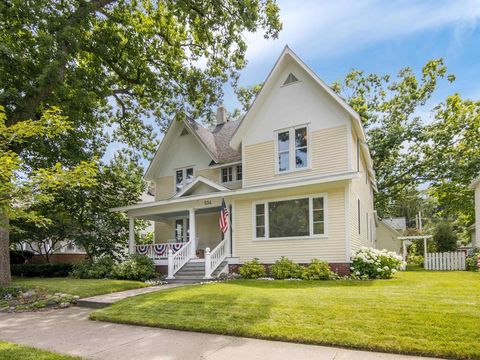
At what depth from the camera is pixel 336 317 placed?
638cm

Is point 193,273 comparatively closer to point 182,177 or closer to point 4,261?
point 182,177

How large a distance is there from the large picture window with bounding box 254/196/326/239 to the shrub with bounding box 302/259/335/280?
1.32 metres

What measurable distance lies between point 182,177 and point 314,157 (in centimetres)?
868

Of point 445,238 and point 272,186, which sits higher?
point 272,186

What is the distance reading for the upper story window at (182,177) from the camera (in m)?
20.3

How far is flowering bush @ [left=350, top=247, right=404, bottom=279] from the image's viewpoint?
12.6 metres

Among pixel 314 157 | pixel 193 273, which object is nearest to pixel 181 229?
pixel 193 273

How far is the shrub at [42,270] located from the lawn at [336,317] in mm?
12406

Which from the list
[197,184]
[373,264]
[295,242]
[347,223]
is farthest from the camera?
[197,184]

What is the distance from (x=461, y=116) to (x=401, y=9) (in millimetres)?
16576

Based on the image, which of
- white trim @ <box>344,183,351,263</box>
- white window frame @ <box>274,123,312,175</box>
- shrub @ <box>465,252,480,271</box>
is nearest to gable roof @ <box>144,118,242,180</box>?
white window frame @ <box>274,123,312,175</box>

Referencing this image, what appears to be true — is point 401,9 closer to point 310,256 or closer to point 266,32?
point 266,32

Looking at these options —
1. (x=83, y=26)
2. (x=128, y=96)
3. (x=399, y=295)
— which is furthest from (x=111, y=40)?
(x=399, y=295)

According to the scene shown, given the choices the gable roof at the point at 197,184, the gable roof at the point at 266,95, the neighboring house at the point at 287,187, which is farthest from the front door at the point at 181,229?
the gable roof at the point at 266,95
